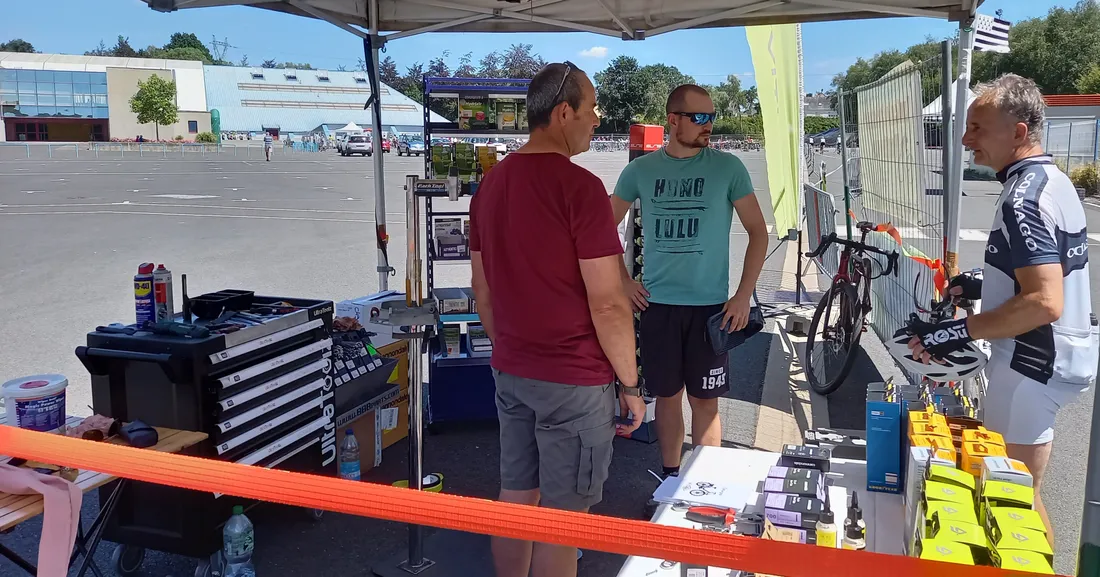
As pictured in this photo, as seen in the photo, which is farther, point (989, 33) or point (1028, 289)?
point (989, 33)

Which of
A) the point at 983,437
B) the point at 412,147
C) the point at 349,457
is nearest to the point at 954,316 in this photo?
the point at 983,437

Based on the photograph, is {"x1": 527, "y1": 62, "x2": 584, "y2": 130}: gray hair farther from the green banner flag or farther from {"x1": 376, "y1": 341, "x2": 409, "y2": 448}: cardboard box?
the green banner flag

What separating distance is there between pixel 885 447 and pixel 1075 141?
101 feet

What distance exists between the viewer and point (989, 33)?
4578 millimetres

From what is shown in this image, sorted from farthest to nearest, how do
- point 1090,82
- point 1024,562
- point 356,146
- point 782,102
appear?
1. point 1090,82
2. point 356,146
3. point 782,102
4. point 1024,562

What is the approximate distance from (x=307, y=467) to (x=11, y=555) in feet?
4.19

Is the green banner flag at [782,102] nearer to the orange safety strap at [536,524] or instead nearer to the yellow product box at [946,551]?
the yellow product box at [946,551]

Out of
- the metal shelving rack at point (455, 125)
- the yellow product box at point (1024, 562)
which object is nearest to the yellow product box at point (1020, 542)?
the yellow product box at point (1024, 562)

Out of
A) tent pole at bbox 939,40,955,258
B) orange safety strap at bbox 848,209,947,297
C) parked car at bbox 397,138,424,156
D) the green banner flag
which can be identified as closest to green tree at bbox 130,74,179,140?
parked car at bbox 397,138,424,156

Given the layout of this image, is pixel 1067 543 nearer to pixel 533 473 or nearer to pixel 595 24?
pixel 533 473

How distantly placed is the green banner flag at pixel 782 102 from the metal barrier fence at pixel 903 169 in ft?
2.01

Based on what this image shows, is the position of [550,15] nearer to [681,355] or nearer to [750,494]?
[681,355]

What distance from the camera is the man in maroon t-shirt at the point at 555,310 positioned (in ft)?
8.01

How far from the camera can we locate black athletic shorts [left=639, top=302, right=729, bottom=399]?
3.73 metres
